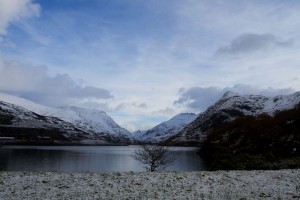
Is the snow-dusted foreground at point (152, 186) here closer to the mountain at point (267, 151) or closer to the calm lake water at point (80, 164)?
the mountain at point (267, 151)

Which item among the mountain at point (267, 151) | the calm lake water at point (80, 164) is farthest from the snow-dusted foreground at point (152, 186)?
the calm lake water at point (80, 164)

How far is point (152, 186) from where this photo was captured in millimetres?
23109

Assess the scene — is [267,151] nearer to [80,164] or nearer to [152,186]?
[80,164]

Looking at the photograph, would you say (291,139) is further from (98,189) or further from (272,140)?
(98,189)

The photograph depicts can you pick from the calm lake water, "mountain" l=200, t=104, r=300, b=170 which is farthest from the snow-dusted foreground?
the calm lake water

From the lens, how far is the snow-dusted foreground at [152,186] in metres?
20.8

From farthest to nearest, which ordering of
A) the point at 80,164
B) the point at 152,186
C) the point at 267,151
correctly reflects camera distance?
the point at 80,164 → the point at 267,151 → the point at 152,186

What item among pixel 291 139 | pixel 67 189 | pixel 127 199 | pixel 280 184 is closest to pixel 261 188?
pixel 280 184

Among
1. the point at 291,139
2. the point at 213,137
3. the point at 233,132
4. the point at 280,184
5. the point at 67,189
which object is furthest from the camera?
the point at 213,137

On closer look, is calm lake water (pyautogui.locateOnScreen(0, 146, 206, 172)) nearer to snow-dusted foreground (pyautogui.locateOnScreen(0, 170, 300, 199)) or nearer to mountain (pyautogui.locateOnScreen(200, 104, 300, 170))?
mountain (pyautogui.locateOnScreen(200, 104, 300, 170))

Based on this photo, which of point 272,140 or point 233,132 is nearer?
point 272,140

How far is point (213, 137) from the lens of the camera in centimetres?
13688

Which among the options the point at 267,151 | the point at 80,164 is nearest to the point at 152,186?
the point at 267,151

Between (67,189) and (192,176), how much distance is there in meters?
9.82
